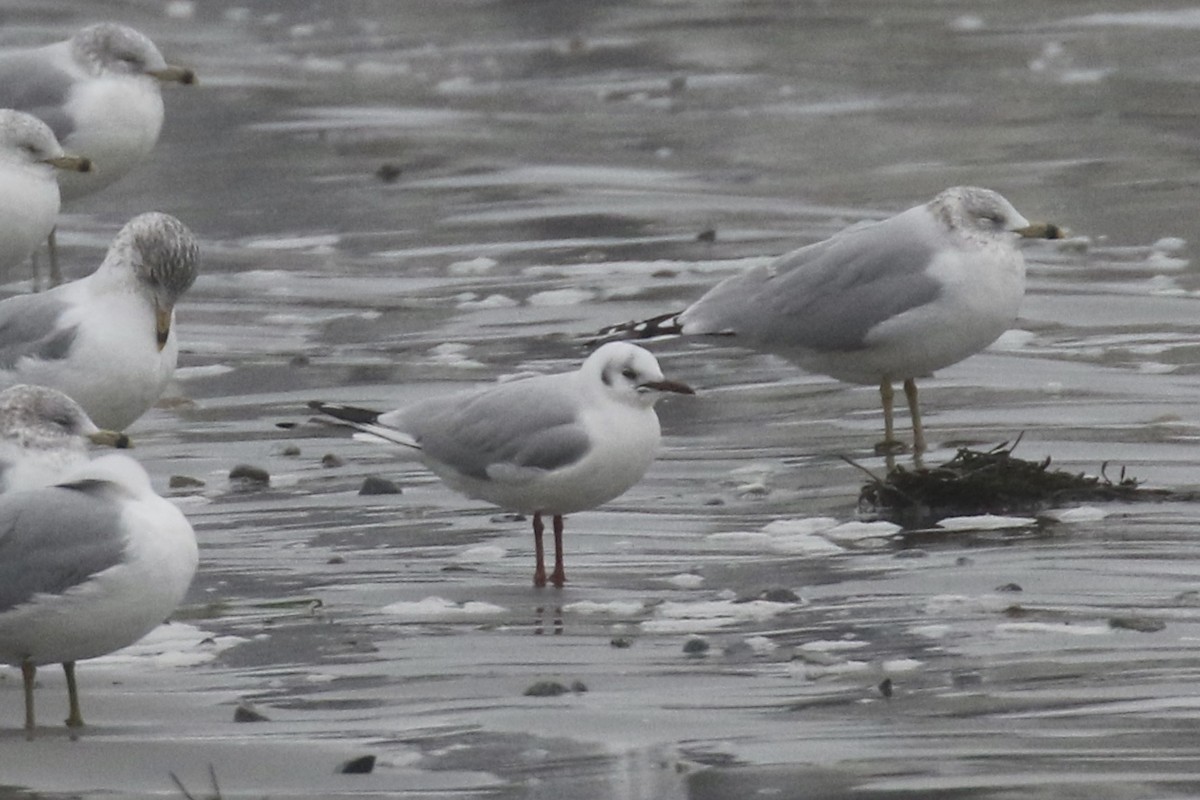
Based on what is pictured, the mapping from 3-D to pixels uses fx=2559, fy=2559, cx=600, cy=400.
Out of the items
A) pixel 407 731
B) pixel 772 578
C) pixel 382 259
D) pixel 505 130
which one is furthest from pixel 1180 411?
pixel 505 130

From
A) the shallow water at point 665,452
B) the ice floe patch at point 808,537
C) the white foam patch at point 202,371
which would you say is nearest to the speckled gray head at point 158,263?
the shallow water at point 665,452

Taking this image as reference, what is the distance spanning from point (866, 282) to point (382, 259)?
4.28 metres

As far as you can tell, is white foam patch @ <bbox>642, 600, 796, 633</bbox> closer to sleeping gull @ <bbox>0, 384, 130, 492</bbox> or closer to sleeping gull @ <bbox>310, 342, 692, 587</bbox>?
sleeping gull @ <bbox>310, 342, 692, 587</bbox>

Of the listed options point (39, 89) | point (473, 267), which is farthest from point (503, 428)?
point (39, 89)

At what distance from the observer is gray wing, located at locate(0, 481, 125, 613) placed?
596 cm

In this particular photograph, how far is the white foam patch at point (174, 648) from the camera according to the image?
6664mm

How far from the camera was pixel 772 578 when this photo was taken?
7.30 m

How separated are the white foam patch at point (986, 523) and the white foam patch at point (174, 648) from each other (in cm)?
227

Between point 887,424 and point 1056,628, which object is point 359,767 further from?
point 887,424

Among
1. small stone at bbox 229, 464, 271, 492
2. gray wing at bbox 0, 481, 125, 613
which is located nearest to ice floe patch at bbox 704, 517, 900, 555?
small stone at bbox 229, 464, 271, 492

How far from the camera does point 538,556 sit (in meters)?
7.42

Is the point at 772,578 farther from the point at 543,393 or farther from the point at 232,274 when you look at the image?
the point at 232,274

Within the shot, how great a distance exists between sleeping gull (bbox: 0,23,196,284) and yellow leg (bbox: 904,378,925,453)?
494cm

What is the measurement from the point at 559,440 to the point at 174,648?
54.6 inches
